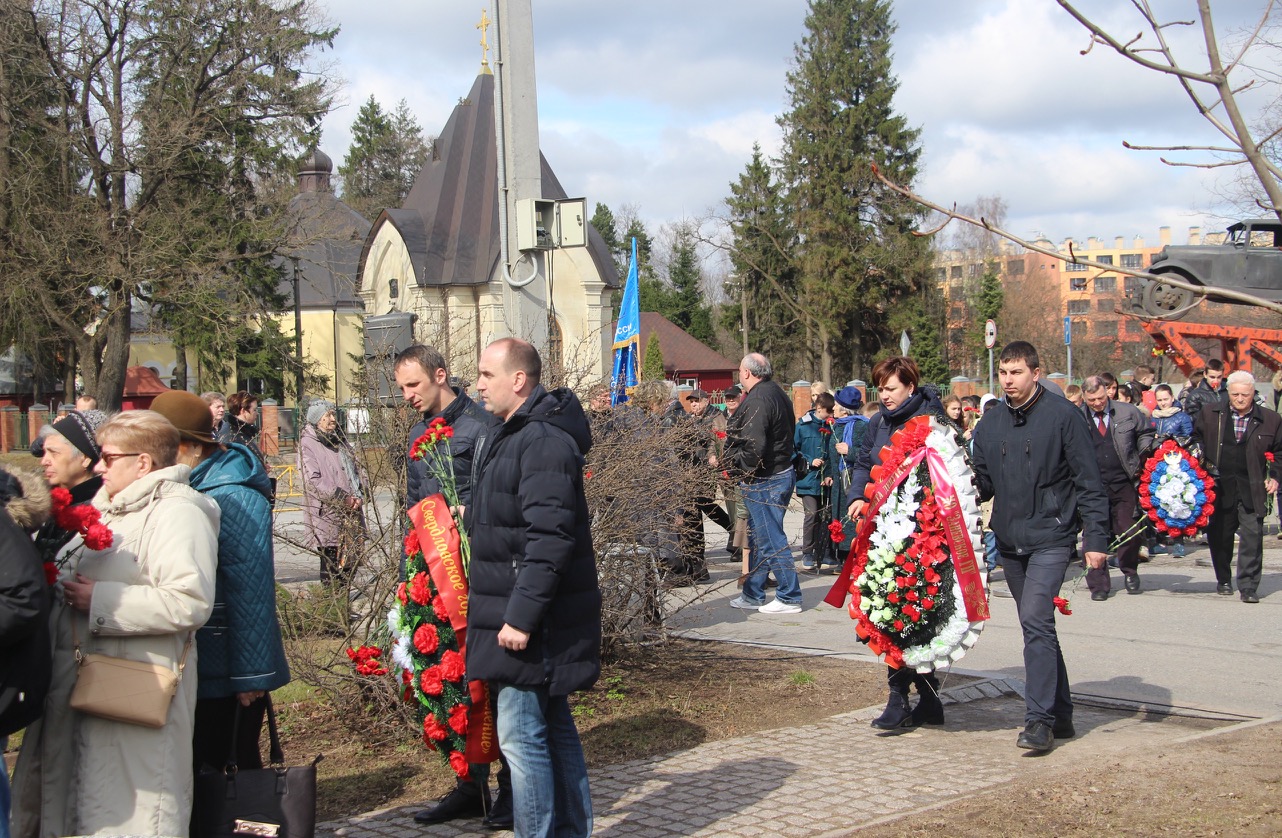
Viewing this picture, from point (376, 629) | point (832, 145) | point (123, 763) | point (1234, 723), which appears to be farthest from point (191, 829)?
point (832, 145)

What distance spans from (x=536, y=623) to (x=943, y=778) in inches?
95.1

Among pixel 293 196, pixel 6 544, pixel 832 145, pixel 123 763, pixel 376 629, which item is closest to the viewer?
pixel 6 544

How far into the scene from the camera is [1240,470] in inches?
434

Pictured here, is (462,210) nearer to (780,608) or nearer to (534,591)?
(780,608)

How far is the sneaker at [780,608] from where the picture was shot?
10.1m

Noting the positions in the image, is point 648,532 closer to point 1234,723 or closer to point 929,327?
point 1234,723

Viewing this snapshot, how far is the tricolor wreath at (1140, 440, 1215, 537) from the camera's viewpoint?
10789 millimetres

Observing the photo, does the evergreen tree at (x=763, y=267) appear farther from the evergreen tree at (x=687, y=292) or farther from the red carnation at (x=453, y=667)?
the red carnation at (x=453, y=667)

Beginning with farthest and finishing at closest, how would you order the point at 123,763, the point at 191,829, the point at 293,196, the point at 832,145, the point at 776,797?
the point at 832,145, the point at 293,196, the point at 776,797, the point at 191,829, the point at 123,763

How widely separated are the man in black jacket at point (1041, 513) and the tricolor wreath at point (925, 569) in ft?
0.67

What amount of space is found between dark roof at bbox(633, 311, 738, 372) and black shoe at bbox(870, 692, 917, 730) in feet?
202

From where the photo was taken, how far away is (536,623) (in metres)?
4.18

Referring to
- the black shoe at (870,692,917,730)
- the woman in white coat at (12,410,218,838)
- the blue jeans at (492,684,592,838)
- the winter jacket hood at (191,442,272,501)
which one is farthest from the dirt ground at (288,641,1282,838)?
the winter jacket hood at (191,442,272,501)

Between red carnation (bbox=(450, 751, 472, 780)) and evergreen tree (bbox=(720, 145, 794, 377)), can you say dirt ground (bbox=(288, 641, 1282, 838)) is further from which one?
evergreen tree (bbox=(720, 145, 794, 377))
